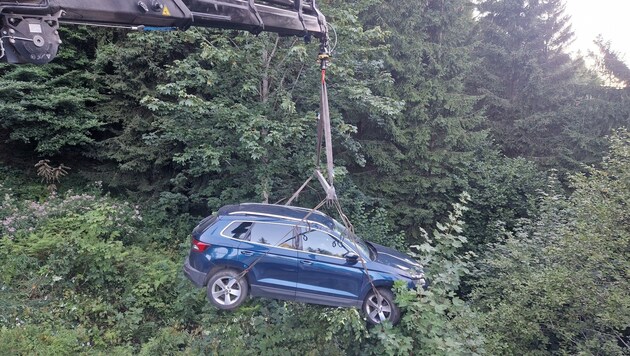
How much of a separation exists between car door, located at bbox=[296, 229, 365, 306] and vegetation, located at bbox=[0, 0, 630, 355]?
29 centimetres

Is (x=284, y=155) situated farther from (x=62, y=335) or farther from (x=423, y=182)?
(x=62, y=335)

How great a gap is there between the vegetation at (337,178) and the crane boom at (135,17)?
297 centimetres

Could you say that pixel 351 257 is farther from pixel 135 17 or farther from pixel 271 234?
pixel 135 17

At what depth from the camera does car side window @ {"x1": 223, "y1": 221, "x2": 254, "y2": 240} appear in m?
5.86

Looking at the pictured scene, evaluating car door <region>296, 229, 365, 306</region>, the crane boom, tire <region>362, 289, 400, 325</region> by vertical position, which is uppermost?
the crane boom

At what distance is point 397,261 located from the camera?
19.5ft

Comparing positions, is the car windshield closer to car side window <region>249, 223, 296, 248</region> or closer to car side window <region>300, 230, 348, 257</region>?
car side window <region>300, 230, 348, 257</region>

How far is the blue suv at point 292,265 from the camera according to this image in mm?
5598

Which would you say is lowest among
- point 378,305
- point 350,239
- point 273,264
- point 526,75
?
point 378,305

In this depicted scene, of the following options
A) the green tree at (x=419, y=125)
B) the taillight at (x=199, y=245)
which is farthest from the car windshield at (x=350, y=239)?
the green tree at (x=419, y=125)

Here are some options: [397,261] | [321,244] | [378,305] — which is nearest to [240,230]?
[321,244]

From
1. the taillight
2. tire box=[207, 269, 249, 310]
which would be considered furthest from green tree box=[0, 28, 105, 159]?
tire box=[207, 269, 249, 310]

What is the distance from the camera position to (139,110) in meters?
11.5

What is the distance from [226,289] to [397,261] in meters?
2.44
